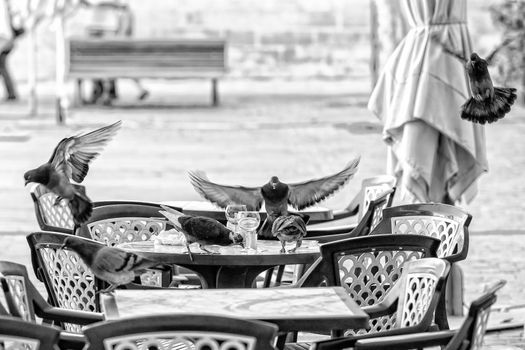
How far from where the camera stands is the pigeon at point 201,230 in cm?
511

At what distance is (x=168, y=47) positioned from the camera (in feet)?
69.8

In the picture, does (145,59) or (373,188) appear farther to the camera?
(145,59)

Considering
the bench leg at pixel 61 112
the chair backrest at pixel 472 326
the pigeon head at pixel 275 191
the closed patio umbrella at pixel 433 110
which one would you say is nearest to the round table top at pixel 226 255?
the pigeon head at pixel 275 191

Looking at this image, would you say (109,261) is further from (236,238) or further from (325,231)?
(325,231)

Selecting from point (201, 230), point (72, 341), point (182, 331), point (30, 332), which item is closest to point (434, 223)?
point (201, 230)

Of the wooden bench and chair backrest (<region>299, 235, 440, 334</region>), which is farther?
the wooden bench

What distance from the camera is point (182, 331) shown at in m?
3.46

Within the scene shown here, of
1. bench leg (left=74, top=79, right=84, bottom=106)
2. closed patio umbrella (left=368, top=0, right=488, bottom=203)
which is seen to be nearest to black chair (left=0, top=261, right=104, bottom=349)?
closed patio umbrella (left=368, top=0, right=488, bottom=203)

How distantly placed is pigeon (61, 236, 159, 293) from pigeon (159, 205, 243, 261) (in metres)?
0.68

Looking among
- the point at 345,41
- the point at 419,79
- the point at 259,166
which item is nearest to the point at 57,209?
the point at 419,79

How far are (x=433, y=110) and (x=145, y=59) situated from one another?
14.4m

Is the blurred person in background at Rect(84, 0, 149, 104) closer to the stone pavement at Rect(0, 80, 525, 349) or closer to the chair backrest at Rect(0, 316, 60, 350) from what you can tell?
the stone pavement at Rect(0, 80, 525, 349)

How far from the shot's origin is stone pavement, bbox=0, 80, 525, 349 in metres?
9.60

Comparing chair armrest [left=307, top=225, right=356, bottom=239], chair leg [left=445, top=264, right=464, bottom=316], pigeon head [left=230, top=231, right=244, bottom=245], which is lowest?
chair leg [left=445, top=264, right=464, bottom=316]
